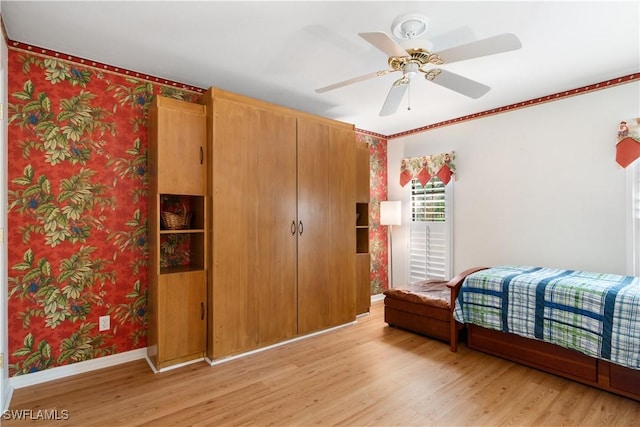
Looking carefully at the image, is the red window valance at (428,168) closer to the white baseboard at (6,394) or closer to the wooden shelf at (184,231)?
the wooden shelf at (184,231)

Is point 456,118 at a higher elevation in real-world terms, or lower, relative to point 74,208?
higher

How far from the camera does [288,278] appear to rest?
11.0ft

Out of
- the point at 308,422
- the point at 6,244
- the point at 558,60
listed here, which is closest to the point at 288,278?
the point at 308,422

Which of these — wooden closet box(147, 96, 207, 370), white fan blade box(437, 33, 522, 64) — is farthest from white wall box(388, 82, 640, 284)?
wooden closet box(147, 96, 207, 370)

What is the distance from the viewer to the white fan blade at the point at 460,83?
7.39 ft

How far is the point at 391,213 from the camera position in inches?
191

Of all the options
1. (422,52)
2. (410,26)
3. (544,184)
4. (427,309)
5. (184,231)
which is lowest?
(427,309)

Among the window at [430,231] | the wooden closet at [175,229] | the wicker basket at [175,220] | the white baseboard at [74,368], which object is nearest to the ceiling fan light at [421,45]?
the wooden closet at [175,229]

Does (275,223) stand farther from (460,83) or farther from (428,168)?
(428,168)

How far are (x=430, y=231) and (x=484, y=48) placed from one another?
3.10 meters

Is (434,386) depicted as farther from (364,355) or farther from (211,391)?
(211,391)

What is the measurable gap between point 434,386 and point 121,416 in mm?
2162

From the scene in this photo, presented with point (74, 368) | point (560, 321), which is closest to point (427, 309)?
point (560, 321)

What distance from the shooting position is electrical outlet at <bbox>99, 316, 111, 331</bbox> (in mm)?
2818
